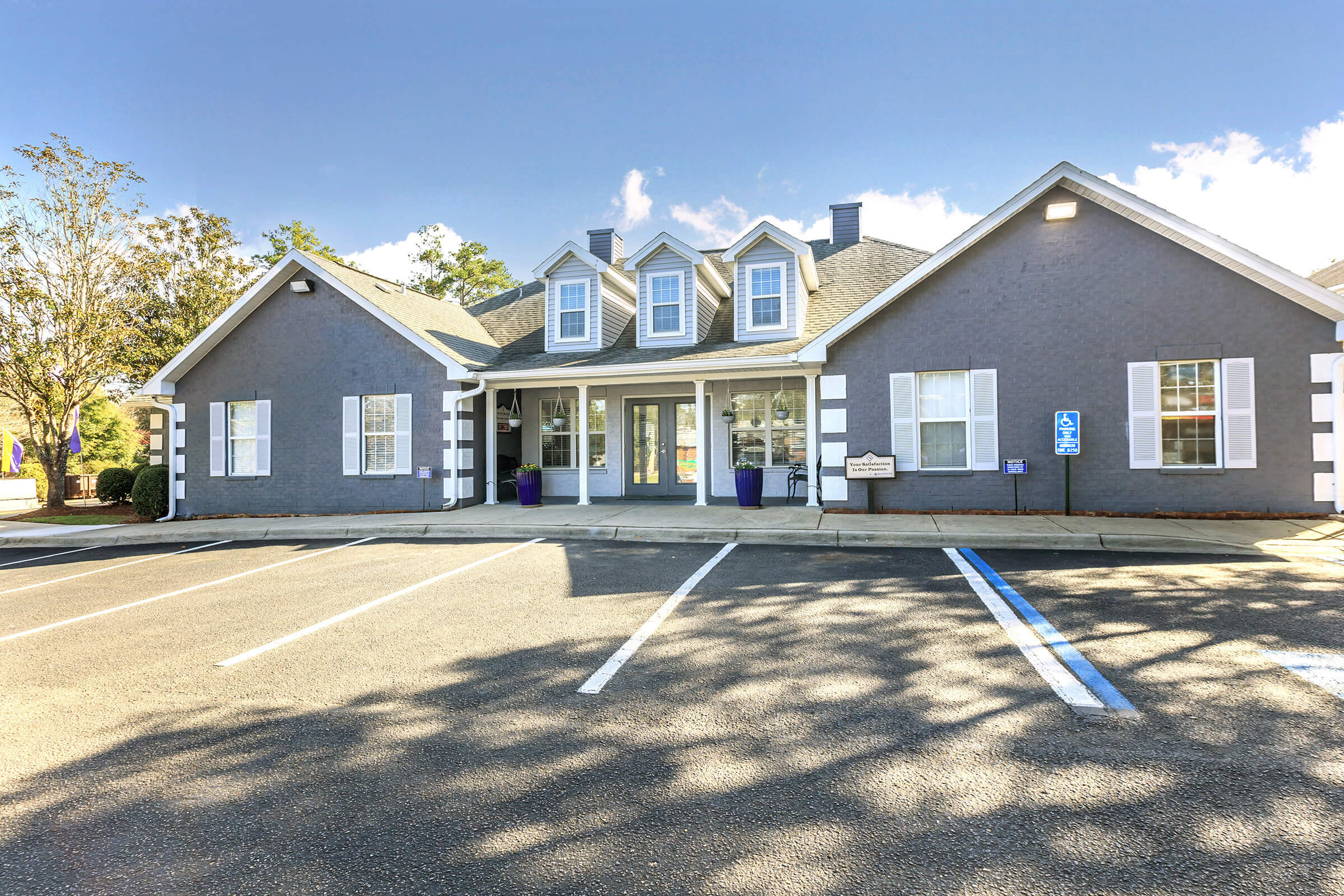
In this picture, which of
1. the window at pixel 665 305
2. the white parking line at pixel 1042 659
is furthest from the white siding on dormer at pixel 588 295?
the white parking line at pixel 1042 659

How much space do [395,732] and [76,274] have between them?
69.9ft

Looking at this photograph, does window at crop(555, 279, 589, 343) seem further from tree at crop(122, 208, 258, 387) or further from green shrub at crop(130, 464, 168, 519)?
tree at crop(122, 208, 258, 387)

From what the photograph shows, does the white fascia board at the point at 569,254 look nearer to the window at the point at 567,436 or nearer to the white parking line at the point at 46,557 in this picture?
the window at the point at 567,436

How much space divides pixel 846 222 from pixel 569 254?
8.05m

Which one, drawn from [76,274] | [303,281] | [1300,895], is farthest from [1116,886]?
[76,274]

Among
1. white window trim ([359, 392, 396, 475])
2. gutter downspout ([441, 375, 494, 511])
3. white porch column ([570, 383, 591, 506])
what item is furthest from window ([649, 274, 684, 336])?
white window trim ([359, 392, 396, 475])

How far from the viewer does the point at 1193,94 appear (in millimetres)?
12625

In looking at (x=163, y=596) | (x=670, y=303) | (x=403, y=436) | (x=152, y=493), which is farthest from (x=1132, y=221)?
(x=152, y=493)

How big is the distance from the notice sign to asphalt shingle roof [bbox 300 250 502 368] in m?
7.94

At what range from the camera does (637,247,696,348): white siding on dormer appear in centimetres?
1480

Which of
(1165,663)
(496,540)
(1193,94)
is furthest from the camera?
(1193,94)

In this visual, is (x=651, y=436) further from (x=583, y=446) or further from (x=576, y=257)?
(x=576, y=257)

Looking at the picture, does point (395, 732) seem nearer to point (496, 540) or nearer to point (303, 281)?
point (496, 540)

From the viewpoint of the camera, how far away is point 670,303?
15.0m
